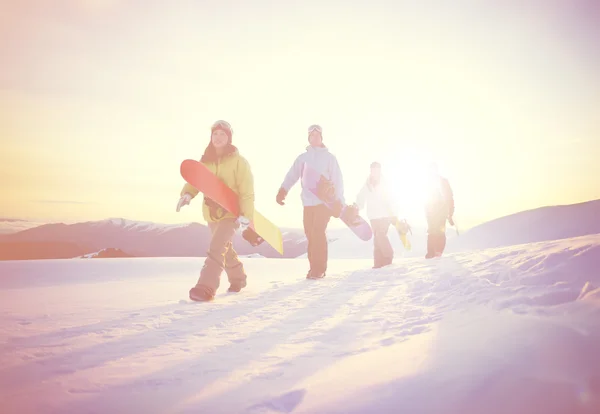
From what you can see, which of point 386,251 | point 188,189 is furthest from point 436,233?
point 188,189

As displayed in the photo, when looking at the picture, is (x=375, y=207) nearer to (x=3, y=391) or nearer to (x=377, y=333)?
(x=377, y=333)

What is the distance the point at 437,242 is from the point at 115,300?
5.96 meters

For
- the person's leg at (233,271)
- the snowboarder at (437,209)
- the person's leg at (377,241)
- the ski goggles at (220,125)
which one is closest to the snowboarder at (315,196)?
the person's leg at (233,271)

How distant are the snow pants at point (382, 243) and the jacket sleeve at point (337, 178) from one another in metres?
1.76

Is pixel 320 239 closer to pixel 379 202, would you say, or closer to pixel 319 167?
pixel 319 167

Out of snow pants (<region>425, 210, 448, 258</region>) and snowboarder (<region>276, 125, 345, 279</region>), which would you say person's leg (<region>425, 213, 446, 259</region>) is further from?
snowboarder (<region>276, 125, 345, 279</region>)

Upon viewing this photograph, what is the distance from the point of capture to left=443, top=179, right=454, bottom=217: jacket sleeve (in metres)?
7.15

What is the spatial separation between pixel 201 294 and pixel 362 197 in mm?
4681

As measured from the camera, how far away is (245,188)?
4109 millimetres

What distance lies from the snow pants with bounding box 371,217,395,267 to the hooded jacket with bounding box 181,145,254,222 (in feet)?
11.6

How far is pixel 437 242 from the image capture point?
6.96 metres

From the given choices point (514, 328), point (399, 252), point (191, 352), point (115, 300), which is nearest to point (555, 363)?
point (514, 328)

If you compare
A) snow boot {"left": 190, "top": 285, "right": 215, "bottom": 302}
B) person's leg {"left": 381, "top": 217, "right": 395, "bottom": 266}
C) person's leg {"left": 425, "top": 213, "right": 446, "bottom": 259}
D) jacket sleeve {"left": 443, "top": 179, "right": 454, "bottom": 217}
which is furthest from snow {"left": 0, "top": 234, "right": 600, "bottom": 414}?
jacket sleeve {"left": 443, "top": 179, "right": 454, "bottom": 217}

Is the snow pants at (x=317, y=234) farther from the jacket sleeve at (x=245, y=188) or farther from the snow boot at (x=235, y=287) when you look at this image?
the jacket sleeve at (x=245, y=188)
